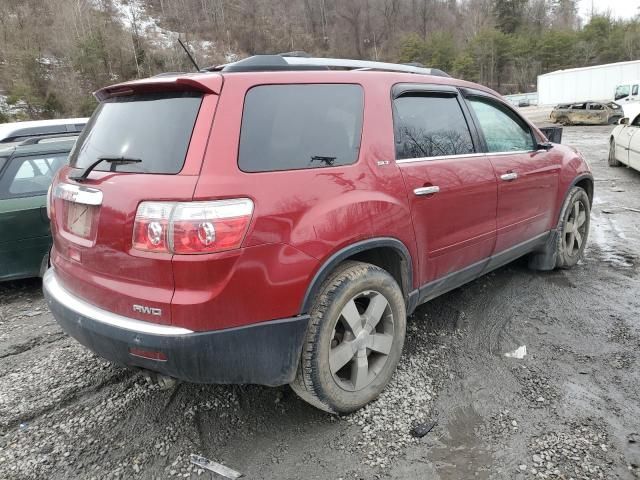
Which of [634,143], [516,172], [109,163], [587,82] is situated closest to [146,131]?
[109,163]

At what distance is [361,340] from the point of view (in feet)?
8.38

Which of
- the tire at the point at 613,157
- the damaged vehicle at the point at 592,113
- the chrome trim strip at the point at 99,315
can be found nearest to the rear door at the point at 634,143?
the tire at the point at 613,157

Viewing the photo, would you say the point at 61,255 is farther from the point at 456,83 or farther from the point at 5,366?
the point at 456,83

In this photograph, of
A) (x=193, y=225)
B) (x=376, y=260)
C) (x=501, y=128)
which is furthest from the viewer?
(x=501, y=128)

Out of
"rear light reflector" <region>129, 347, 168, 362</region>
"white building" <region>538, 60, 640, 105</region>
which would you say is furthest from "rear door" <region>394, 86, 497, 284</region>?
"white building" <region>538, 60, 640, 105</region>

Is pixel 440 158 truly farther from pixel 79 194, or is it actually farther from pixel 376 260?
pixel 79 194

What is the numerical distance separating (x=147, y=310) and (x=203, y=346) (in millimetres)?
301

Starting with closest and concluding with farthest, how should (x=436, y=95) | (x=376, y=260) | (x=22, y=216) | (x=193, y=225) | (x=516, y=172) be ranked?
(x=193, y=225) → (x=376, y=260) → (x=436, y=95) → (x=516, y=172) → (x=22, y=216)

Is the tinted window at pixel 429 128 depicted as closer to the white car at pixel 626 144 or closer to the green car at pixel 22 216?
the green car at pixel 22 216

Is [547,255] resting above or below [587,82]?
below

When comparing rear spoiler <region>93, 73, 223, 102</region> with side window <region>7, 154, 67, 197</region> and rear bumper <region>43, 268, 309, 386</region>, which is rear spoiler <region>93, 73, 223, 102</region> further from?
side window <region>7, 154, 67, 197</region>

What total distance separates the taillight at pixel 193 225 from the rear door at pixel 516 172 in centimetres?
223

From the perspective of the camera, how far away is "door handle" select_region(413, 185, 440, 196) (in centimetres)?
278

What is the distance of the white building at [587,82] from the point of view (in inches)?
1614
